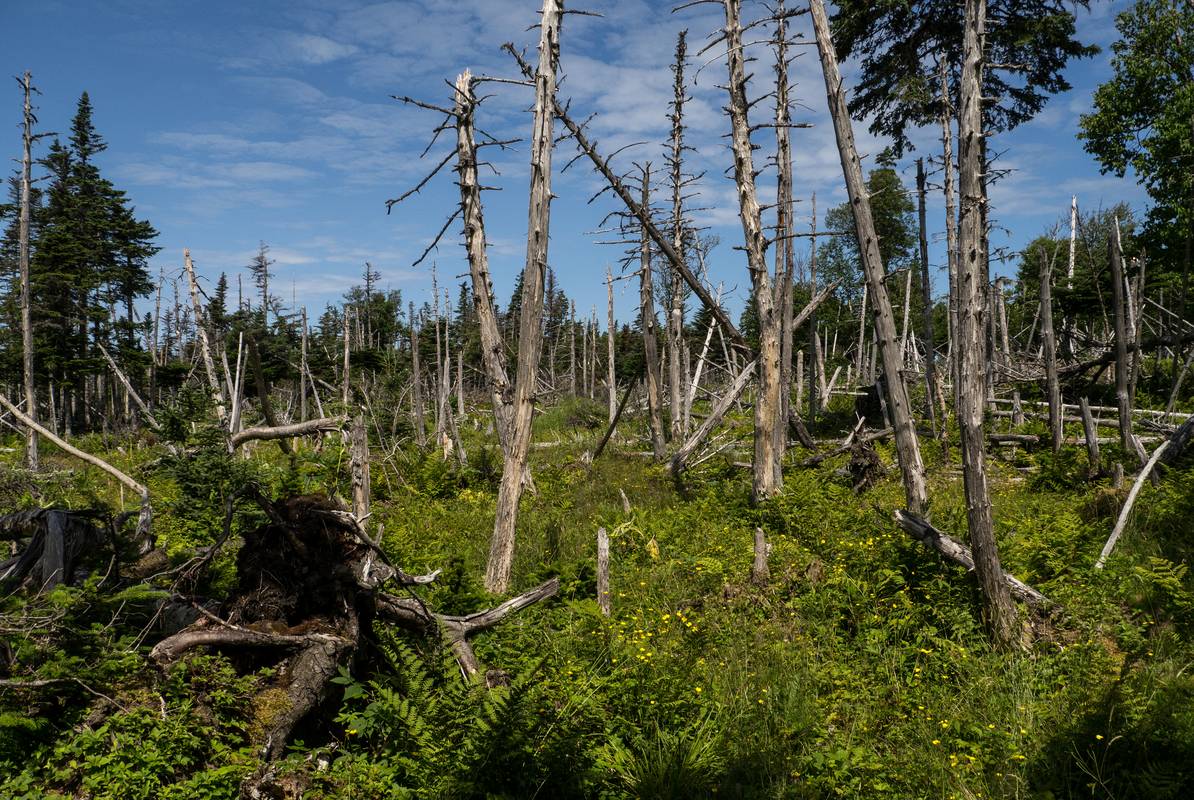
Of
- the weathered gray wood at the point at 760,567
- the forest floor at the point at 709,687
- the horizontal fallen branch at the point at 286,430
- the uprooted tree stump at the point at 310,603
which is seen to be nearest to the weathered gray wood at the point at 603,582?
the forest floor at the point at 709,687

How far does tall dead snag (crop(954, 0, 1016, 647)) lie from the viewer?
5719 mm

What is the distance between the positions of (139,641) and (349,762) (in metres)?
1.64

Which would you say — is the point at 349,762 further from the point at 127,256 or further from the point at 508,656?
the point at 127,256

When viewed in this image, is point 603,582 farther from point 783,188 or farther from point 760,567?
point 783,188

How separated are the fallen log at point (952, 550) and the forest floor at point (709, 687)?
144 mm

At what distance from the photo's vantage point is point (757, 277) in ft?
35.8

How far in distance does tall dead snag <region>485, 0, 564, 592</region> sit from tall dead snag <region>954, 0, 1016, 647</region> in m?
4.43

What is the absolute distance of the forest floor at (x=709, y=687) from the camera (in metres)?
3.86

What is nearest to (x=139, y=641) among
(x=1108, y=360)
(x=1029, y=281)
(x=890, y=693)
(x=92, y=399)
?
(x=890, y=693)

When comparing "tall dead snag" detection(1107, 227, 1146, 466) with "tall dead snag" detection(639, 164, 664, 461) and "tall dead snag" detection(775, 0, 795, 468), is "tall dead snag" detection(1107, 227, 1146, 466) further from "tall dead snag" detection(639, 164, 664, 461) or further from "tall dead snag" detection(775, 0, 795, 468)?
"tall dead snag" detection(639, 164, 664, 461)

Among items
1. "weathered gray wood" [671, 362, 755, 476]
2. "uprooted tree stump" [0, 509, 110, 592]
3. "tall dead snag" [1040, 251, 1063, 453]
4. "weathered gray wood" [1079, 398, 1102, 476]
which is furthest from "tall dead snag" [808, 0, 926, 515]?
"uprooted tree stump" [0, 509, 110, 592]

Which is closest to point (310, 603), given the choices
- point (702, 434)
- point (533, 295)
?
point (533, 295)

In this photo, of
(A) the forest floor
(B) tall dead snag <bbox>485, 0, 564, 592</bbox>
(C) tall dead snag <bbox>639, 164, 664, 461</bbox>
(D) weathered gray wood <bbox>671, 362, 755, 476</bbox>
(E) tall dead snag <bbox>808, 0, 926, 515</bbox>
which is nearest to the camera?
(A) the forest floor

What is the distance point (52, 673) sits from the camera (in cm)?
382
